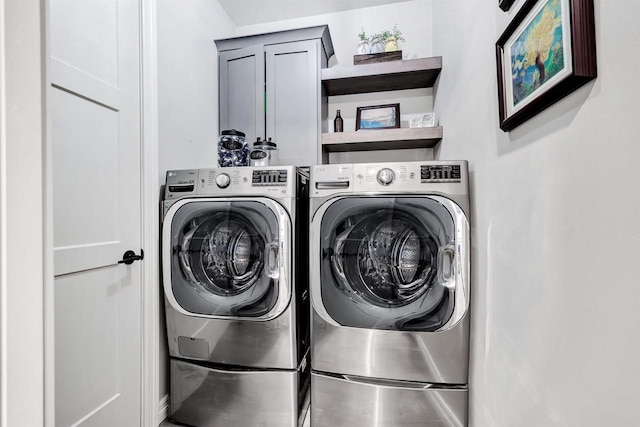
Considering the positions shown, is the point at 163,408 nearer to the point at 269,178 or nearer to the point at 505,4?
the point at 269,178

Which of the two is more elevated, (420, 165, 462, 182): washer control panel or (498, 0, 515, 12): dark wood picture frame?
(498, 0, 515, 12): dark wood picture frame

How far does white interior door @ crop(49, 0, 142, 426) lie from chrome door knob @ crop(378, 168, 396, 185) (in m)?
1.20

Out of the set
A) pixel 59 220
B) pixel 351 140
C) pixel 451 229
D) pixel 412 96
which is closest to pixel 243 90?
pixel 351 140

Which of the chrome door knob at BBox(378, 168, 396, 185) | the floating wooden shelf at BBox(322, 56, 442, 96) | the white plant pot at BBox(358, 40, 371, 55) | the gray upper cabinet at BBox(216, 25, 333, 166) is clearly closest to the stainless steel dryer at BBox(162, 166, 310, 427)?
the chrome door knob at BBox(378, 168, 396, 185)

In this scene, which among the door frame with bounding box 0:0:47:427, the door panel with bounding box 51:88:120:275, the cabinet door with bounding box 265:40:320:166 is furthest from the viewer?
the cabinet door with bounding box 265:40:320:166

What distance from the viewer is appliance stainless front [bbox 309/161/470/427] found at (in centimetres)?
136

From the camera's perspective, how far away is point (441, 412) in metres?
1.40

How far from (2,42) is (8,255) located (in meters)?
0.26

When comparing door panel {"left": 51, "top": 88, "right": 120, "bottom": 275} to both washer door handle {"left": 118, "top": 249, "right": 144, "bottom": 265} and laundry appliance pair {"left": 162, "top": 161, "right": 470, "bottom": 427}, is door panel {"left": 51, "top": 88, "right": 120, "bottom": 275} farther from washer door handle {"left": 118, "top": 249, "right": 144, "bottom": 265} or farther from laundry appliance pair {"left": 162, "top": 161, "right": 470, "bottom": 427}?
laundry appliance pair {"left": 162, "top": 161, "right": 470, "bottom": 427}

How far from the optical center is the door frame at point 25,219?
38 centimetres

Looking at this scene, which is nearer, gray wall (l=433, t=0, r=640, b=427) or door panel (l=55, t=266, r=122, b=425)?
gray wall (l=433, t=0, r=640, b=427)

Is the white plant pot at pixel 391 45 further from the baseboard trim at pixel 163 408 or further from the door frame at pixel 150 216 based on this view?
the baseboard trim at pixel 163 408

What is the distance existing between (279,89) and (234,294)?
1514 millimetres

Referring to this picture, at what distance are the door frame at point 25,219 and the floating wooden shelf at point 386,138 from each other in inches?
72.0
